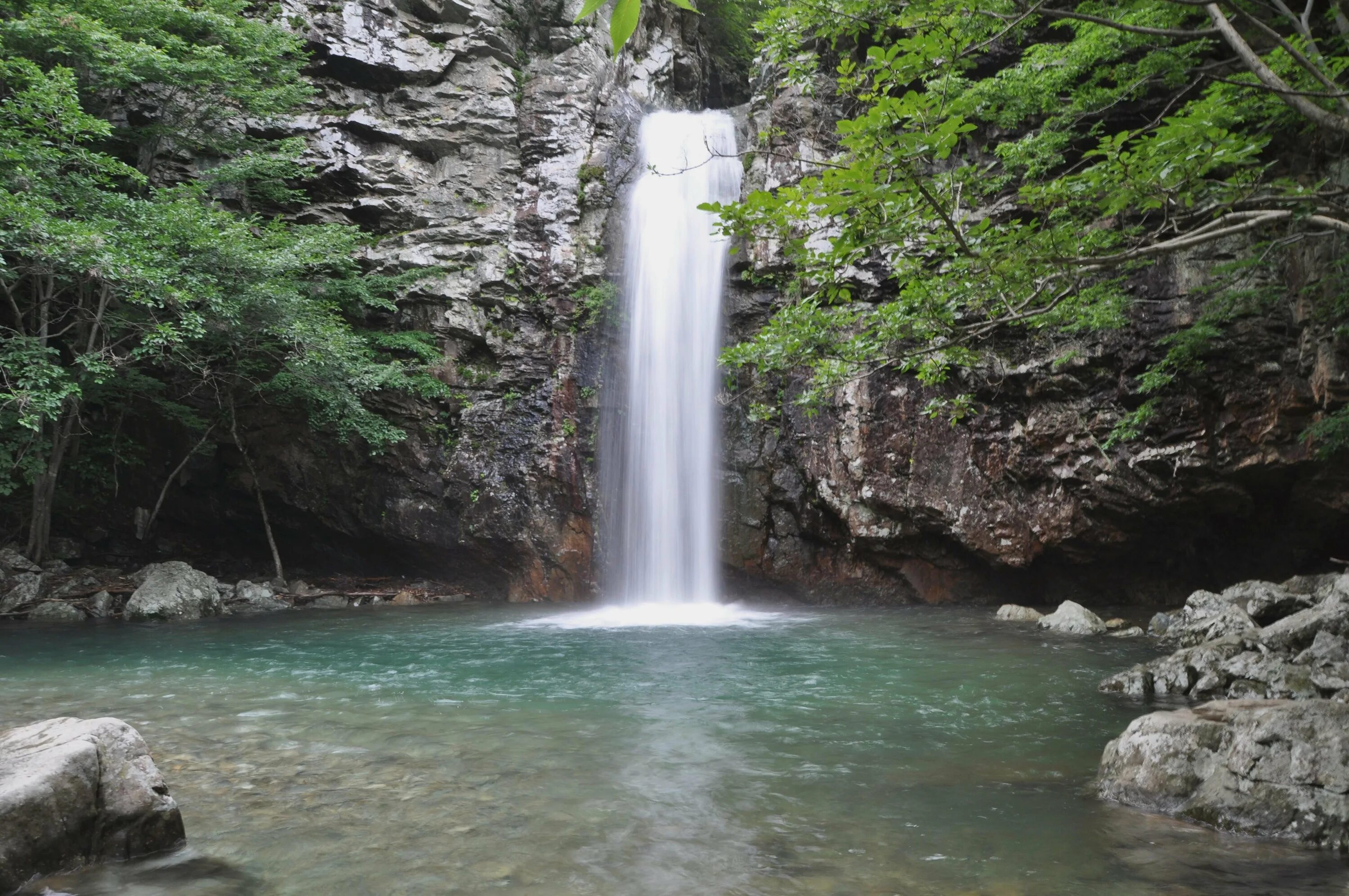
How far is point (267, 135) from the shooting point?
17938mm

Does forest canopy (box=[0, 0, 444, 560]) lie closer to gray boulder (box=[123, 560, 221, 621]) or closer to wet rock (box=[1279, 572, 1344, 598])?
gray boulder (box=[123, 560, 221, 621])

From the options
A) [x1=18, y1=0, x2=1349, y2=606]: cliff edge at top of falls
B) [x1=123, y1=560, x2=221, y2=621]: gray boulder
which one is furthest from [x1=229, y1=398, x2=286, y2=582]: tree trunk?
[x1=123, y1=560, x2=221, y2=621]: gray boulder

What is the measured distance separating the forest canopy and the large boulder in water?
9208mm

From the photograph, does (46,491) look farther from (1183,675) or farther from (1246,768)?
(1246,768)

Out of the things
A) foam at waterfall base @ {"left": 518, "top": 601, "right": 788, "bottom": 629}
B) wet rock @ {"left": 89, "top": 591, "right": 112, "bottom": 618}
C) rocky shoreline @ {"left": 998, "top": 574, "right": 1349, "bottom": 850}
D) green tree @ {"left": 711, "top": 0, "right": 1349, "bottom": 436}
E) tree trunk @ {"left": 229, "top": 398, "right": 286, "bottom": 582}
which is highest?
green tree @ {"left": 711, "top": 0, "right": 1349, "bottom": 436}

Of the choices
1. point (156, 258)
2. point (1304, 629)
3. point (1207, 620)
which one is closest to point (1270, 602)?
point (1207, 620)

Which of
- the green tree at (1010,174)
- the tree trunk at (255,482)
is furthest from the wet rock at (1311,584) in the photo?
the tree trunk at (255,482)

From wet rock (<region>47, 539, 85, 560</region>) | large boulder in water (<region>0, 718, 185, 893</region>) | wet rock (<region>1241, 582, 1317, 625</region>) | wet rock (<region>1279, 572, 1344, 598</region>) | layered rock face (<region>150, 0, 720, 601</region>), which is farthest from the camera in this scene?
layered rock face (<region>150, 0, 720, 601</region>)

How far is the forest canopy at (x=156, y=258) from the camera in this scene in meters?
12.2

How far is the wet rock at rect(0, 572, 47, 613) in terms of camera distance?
13.8m

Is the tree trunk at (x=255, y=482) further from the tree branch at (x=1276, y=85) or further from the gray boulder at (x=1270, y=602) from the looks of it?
the gray boulder at (x=1270, y=602)

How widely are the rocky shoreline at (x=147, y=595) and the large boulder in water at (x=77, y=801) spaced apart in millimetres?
11339

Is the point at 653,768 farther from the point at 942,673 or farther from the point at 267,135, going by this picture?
the point at 267,135

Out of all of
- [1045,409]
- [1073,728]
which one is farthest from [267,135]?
[1073,728]
